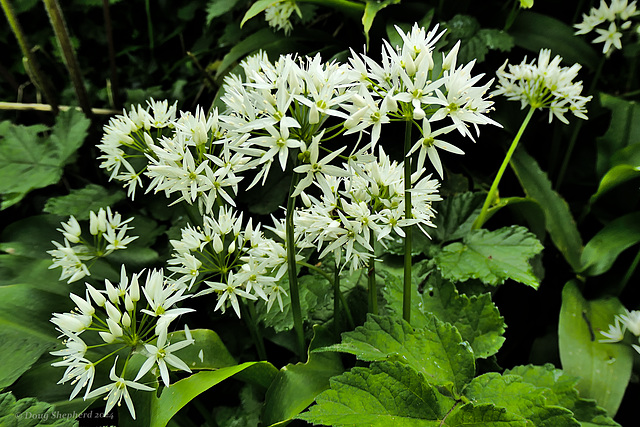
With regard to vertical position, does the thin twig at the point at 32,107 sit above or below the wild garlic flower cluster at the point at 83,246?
above

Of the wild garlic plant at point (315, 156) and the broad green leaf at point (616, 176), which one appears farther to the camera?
the broad green leaf at point (616, 176)

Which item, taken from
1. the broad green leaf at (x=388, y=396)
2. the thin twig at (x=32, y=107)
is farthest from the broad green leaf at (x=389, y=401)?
the thin twig at (x=32, y=107)

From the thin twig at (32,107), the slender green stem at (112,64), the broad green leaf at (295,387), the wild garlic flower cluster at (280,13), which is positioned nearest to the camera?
the broad green leaf at (295,387)

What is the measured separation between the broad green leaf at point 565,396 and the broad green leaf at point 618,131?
3.39 ft

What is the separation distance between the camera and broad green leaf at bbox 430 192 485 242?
5.29 feet

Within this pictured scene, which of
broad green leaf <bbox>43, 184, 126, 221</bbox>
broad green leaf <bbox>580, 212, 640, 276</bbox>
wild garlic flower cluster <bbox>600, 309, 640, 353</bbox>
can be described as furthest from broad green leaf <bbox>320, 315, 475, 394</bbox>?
broad green leaf <bbox>43, 184, 126, 221</bbox>

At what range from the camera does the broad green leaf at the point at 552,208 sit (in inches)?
68.7

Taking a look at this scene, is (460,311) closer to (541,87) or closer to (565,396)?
(565,396)

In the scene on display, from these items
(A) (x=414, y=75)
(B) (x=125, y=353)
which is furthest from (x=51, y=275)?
(A) (x=414, y=75)

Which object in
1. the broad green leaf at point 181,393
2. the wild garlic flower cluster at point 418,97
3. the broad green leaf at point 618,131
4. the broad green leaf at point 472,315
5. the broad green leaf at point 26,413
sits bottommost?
the broad green leaf at point 26,413

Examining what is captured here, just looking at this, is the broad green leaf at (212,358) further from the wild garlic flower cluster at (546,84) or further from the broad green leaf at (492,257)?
the wild garlic flower cluster at (546,84)

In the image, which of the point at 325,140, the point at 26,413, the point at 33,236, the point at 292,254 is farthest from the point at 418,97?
the point at 33,236

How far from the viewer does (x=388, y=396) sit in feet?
3.19

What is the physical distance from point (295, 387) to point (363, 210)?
0.50 metres
